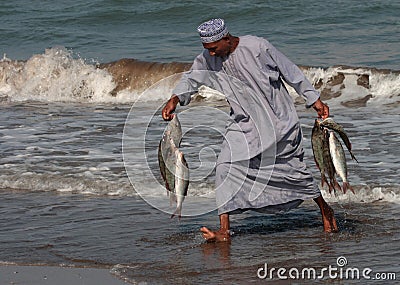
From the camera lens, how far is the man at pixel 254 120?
20.2 ft

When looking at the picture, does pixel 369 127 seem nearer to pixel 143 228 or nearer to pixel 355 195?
pixel 355 195

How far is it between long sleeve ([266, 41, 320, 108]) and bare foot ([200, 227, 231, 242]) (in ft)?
3.48

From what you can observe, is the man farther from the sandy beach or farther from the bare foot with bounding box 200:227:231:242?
the sandy beach

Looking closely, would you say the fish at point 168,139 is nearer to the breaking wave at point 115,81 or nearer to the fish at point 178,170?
the fish at point 178,170

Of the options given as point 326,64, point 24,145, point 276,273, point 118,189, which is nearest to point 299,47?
point 326,64

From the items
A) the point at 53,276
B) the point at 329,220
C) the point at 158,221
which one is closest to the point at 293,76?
the point at 329,220

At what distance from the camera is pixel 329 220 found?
6.61 metres

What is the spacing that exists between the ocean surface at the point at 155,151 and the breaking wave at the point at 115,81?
4cm

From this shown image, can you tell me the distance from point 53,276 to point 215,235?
1.18 metres

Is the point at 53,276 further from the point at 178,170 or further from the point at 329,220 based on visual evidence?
the point at 329,220

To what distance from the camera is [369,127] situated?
11.0m

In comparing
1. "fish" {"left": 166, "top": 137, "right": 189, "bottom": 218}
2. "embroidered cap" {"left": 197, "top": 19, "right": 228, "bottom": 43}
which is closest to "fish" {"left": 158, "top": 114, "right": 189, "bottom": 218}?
"fish" {"left": 166, "top": 137, "right": 189, "bottom": 218}

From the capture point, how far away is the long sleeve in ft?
20.3

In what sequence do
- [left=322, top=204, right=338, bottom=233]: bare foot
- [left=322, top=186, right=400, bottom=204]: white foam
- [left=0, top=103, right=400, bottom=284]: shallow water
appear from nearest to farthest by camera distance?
[left=0, top=103, right=400, bottom=284]: shallow water < [left=322, top=204, right=338, bottom=233]: bare foot < [left=322, top=186, right=400, bottom=204]: white foam
